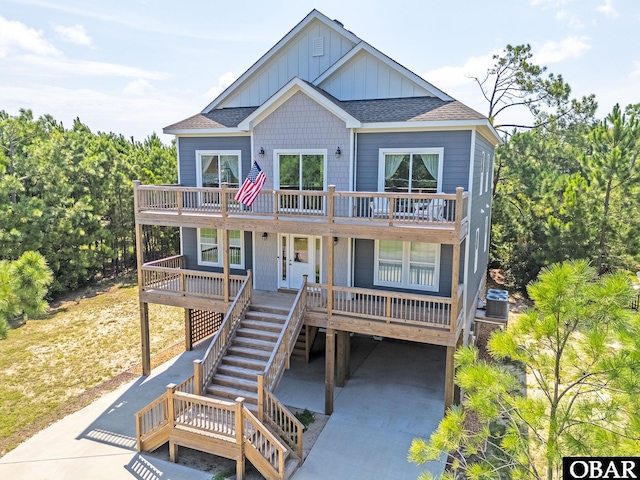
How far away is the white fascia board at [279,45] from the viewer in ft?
49.6

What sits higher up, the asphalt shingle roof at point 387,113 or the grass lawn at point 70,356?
the asphalt shingle roof at point 387,113

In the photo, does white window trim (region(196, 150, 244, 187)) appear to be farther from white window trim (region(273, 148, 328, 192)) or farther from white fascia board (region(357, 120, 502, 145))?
white fascia board (region(357, 120, 502, 145))

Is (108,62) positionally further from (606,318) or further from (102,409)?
(606,318)

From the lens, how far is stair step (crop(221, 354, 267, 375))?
1138 cm

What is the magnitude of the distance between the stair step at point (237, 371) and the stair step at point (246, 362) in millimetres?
52

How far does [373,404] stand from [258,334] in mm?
3957

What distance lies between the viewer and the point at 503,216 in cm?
2658

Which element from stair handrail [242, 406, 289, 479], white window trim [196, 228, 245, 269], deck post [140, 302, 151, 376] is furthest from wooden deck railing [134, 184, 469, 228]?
stair handrail [242, 406, 289, 479]

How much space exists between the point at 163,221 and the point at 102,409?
18.8 feet

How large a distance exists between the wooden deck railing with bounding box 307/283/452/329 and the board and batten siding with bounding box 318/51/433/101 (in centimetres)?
686

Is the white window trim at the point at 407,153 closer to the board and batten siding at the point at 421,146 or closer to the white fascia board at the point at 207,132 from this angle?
the board and batten siding at the point at 421,146

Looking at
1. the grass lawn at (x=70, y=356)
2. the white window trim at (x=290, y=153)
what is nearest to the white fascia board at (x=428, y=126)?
the white window trim at (x=290, y=153)

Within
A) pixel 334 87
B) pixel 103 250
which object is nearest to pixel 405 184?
pixel 334 87

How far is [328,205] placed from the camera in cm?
1184
